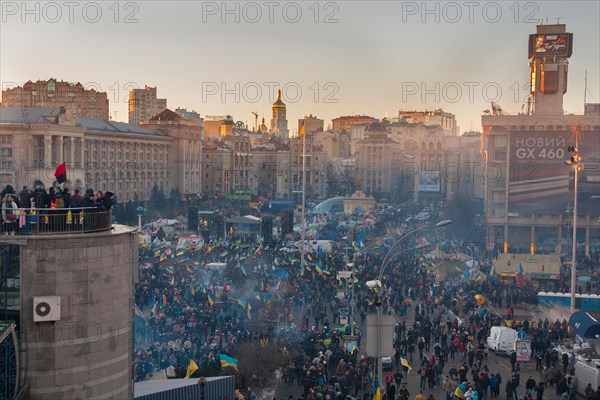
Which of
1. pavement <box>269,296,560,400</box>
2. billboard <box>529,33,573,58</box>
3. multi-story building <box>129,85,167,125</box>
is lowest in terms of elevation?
pavement <box>269,296,560,400</box>

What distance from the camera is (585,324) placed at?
2331cm

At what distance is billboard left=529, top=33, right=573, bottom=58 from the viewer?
58.0 meters

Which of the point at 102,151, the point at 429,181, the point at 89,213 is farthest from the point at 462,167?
the point at 89,213

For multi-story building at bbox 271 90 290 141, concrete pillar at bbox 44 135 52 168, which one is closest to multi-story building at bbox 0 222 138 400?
concrete pillar at bbox 44 135 52 168

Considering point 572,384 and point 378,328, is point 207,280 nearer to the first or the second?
point 572,384

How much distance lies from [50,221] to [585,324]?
16.7 metres

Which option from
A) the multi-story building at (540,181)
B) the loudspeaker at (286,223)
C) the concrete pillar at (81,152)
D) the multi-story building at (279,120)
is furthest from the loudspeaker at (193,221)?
the multi-story building at (279,120)

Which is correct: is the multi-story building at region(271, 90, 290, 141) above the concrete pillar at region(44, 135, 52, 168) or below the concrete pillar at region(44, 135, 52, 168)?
above

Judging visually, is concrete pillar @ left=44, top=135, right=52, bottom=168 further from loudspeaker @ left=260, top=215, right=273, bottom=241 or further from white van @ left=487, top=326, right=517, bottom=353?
white van @ left=487, top=326, right=517, bottom=353

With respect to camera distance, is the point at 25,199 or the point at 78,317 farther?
the point at 25,199

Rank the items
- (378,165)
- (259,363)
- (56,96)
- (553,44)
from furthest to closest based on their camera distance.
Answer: (378,165) → (56,96) → (553,44) → (259,363)

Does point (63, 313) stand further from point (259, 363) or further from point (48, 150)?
point (48, 150)

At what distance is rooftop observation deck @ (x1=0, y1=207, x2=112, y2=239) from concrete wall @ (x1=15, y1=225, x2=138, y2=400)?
12.4 inches

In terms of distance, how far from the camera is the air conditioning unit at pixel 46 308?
33.9 feet
